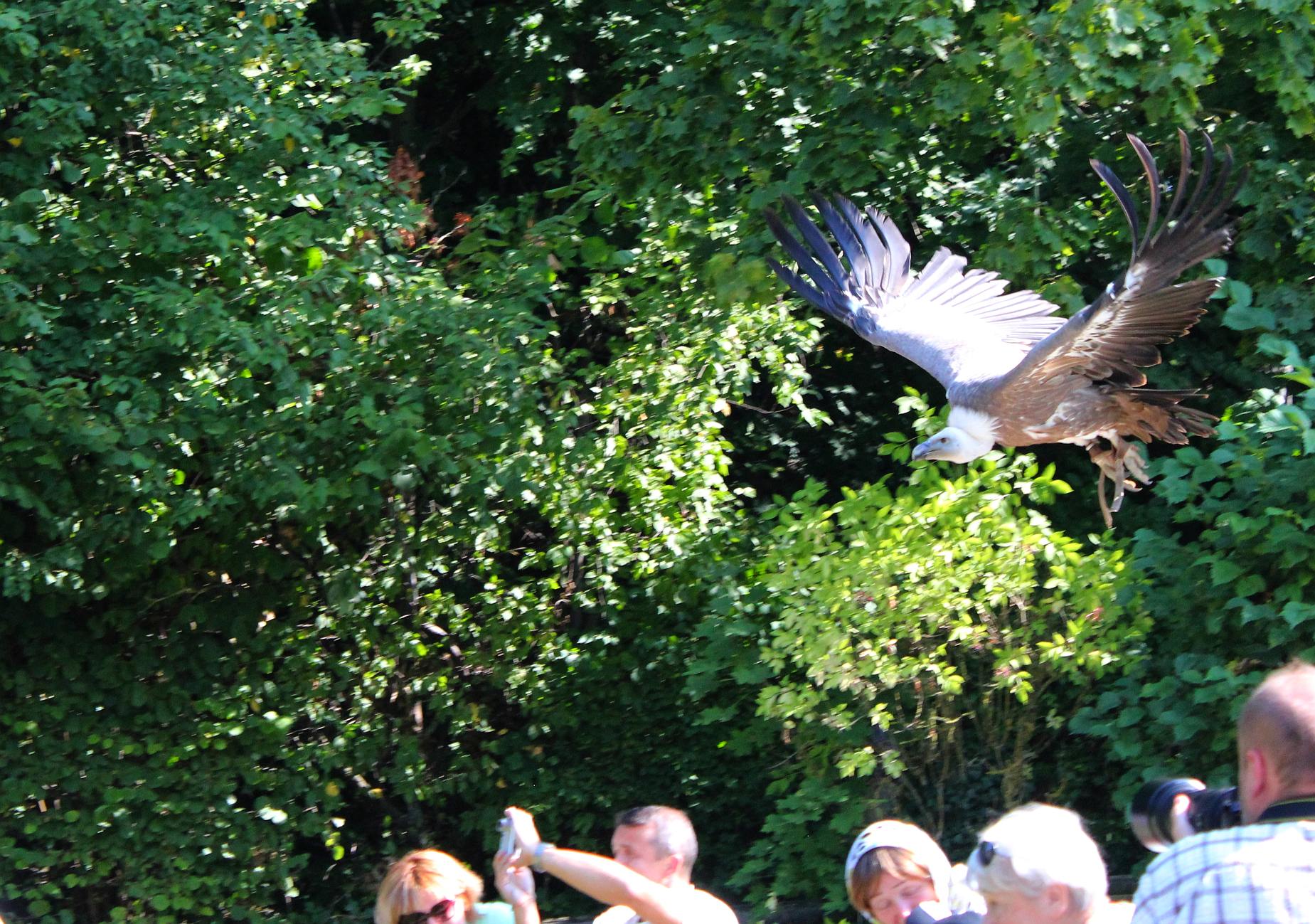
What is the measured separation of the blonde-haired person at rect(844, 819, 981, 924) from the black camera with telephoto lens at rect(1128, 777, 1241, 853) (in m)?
0.38

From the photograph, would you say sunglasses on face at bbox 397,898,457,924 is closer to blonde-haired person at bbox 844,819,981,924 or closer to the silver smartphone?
the silver smartphone

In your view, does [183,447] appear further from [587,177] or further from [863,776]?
[863,776]

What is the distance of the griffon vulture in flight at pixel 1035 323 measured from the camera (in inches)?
174

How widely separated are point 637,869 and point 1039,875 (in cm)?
90

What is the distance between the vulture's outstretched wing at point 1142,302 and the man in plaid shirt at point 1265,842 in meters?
2.74

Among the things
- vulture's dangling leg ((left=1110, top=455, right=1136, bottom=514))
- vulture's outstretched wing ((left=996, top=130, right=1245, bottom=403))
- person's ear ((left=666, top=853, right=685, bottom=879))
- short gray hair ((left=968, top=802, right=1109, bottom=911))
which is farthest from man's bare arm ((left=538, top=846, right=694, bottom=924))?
vulture's dangling leg ((left=1110, top=455, right=1136, bottom=514))

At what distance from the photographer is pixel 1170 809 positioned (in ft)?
7.01

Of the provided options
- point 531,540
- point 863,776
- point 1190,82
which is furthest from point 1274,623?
point 531,540

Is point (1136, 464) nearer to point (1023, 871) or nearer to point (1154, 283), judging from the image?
point (1154, 283)

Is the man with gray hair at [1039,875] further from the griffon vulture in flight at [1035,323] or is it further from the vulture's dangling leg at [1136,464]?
the vulture's dangling leg at [1136,464]

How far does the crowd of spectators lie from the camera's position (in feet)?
5.71

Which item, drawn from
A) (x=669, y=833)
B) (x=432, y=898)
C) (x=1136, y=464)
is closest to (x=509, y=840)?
(x=432, y=898)

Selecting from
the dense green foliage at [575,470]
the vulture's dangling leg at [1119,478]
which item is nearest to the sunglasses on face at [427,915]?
the dense green foliage at [575,470]

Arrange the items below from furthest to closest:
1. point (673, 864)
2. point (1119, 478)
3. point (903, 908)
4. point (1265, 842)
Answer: point (1119, 478) < point (673, 864) < point (903, 908) < point (1265, 842)
